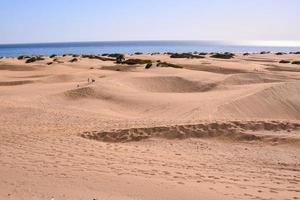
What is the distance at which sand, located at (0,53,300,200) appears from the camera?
7.69 meters

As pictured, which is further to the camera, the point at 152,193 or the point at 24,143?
the point at 24,143

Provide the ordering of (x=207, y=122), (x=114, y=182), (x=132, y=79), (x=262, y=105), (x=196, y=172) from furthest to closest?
(x=132, y=79)
(x=262, y=105)
(x=207, y=122)
(x=196, y=172)
(x=114, y=182)

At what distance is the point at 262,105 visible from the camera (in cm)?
1800

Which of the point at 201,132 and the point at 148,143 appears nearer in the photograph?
the point at 148,143

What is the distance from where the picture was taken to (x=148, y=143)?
1177cm

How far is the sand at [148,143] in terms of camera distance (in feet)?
25.2

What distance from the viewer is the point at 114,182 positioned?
7871 millimetres

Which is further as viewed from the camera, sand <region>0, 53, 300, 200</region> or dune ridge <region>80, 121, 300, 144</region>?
dune ridge <region>80, 121, 300, 144</region>

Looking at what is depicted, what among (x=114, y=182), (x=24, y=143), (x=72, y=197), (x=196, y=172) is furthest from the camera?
(x=24, y=143)

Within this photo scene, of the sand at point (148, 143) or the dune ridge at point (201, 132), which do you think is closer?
the sand at point (148, 143)

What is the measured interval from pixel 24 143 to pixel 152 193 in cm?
459

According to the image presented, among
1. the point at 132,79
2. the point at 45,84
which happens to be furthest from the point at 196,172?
the point at 45,84

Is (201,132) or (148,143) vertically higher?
(201,132)

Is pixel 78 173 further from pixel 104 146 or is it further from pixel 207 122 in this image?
pixel 207 122
